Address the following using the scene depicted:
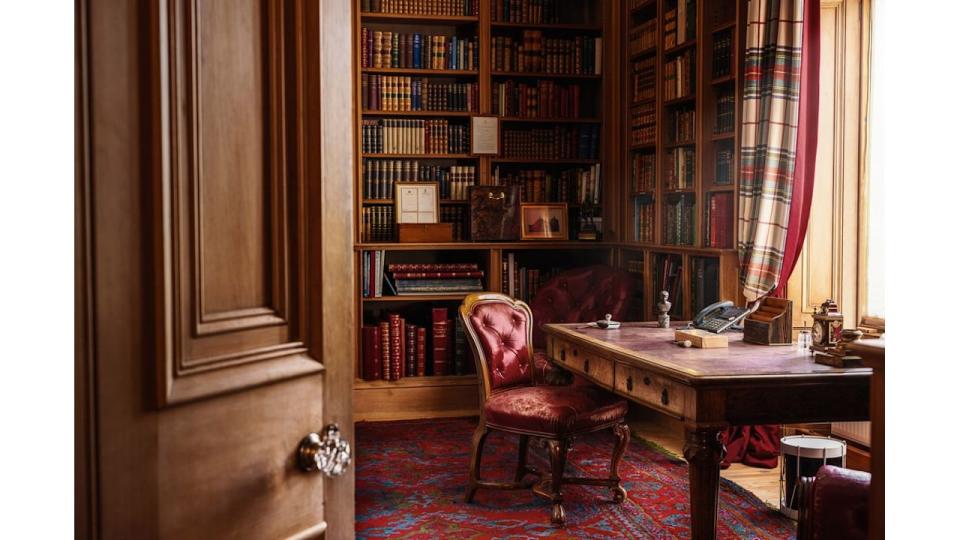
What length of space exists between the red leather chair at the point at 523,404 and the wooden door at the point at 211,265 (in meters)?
2.47

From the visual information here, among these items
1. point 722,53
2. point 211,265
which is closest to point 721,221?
point 722,53

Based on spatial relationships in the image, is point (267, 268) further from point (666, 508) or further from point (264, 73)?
point (666, 508)

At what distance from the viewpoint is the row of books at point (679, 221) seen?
16.8 ft

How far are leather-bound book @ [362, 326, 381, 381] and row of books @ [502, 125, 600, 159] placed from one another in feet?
5.22

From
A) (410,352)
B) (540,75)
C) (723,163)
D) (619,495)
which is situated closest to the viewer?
(619,495)

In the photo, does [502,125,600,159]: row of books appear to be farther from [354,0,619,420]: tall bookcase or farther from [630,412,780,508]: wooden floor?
[630,412,780,508]: wooden floor

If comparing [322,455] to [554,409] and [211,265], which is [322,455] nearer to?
[211,265]

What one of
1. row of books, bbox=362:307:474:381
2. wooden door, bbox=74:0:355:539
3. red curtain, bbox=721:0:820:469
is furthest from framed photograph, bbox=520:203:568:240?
wooden door, bbox=74:0:355:539

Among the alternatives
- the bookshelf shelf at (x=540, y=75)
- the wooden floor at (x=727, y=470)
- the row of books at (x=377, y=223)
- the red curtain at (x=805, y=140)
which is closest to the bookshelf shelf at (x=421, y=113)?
the bookshelf shelf at (x=540, y=75)

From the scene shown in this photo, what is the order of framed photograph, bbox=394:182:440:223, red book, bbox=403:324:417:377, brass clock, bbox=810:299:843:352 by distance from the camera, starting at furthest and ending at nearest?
framed photograph, bbox=394:182:440:223 < red book, bbox=403:324:417:377 < brass clock, bbox=810:299:843:352

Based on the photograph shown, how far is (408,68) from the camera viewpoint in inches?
237

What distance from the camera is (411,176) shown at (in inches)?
240

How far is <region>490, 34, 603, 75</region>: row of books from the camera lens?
6145 mm

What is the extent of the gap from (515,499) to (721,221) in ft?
6.24
